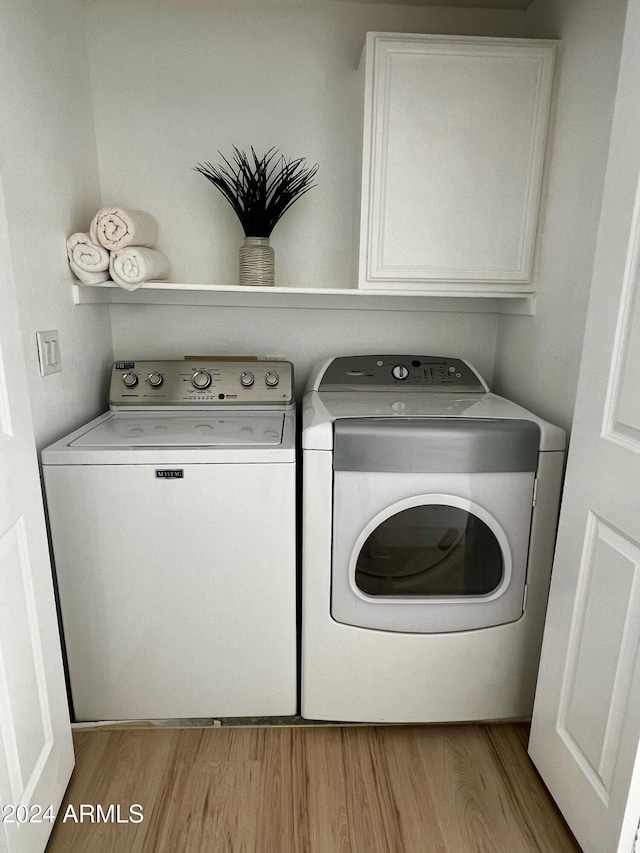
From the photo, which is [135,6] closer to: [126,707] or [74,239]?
[74,239]

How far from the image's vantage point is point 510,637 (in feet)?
5.08

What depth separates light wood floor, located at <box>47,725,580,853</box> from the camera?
4.23ft

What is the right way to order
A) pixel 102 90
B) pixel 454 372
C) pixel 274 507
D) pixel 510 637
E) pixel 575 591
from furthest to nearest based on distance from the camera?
pixel 454 372 → pixel 102 90 → pixel 510 637 → pixel 274 507 → pixel 575 591

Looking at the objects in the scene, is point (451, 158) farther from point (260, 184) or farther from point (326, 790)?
point (326, 790)

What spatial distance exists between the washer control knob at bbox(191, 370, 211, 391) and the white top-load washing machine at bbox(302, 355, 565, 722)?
0.44 m

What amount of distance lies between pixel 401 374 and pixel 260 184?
0.82 m

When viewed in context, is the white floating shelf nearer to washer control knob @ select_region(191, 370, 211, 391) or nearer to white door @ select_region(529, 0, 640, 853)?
washer control knob @ select_region(191, 370, 211, 391)

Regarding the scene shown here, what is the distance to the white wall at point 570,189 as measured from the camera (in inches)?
55.5

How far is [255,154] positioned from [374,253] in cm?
63

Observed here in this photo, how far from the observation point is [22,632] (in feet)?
3.72

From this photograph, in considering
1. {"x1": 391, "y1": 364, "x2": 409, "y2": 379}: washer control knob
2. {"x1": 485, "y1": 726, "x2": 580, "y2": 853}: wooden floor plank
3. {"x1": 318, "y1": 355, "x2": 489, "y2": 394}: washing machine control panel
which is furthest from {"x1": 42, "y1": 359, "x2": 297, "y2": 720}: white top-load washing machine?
{"x1": 485, "y1": 726, "x2": 580, "y2": 853}: wooden floor plank

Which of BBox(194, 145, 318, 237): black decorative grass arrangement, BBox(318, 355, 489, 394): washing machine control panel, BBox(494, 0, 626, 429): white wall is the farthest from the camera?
BBox(318, 355, 489, 394): washing machine control panel

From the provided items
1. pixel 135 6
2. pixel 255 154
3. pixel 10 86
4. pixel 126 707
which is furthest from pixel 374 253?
pixel 126 707

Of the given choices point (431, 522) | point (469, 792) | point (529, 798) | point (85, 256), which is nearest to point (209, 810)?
point (469, 792)
